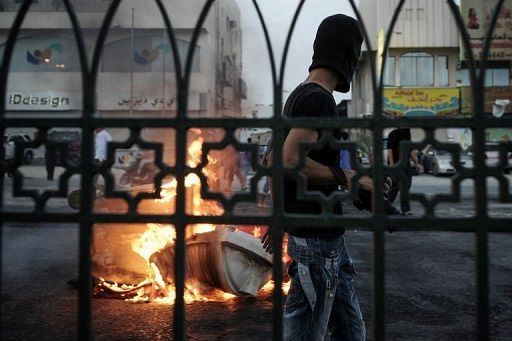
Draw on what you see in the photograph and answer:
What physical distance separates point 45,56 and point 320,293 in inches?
109

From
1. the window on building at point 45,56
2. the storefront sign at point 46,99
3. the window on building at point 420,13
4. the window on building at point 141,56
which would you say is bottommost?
the storefront sign at point 46,99

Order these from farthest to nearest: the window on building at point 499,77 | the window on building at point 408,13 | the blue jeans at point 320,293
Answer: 1. the window on building at point 499,77
2. the window on building at point 408,13
3. the blue jeans at point 320,293

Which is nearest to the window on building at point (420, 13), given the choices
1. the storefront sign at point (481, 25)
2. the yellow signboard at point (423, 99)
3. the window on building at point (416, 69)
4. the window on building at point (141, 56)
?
the window on building at point (416, 69)

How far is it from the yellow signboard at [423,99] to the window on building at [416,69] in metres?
0.88

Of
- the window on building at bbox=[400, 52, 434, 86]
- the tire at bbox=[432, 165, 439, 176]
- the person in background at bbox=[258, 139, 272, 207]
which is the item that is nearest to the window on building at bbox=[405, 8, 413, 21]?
the window on building at bbox=[400, 52, 434, 86]

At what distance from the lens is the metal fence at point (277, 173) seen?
152 centimetres

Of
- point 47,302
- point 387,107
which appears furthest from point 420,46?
point 47,302

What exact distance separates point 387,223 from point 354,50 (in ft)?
3.29

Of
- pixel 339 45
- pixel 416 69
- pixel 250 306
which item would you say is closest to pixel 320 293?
pixel 339 45

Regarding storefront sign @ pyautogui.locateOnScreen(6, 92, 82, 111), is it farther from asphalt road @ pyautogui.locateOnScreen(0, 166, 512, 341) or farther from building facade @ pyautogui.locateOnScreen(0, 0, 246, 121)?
asphalt road @ pyautogui.locateOnScreen(0, 166, 512, 341)

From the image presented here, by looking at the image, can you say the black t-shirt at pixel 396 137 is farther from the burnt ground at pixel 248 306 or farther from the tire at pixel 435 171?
the tire at pixel 435 171

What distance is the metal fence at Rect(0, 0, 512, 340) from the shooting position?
1521 millimetres

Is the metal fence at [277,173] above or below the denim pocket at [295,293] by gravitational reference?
above

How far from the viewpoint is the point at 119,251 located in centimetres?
423
